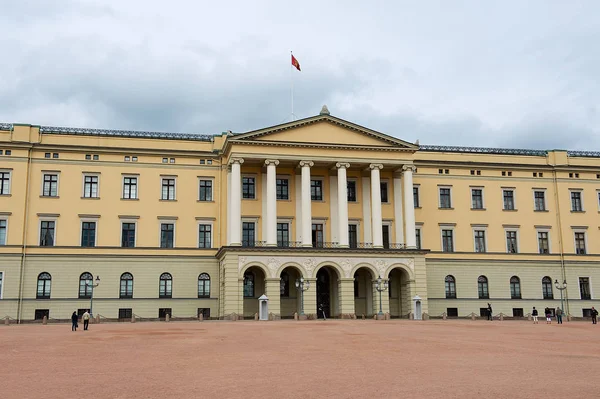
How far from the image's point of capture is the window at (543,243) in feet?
202

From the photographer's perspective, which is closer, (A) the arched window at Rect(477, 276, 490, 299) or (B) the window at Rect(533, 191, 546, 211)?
(A) the arched window at Rect(477, 276, 490, 299)

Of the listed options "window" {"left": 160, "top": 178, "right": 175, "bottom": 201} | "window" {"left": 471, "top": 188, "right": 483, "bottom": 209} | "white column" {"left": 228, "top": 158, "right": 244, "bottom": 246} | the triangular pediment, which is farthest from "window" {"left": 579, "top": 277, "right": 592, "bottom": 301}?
"window" {"left": 160, "top": 178, "right": 175, "bottom": 201}

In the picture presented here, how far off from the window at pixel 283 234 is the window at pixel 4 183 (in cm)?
2190

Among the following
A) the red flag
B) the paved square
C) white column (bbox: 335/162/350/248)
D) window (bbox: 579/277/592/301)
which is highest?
the red flag

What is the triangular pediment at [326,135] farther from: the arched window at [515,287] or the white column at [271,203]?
the arched window at [515,287]

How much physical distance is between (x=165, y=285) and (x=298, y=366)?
36201mm

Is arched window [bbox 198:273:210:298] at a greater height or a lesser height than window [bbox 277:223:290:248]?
lesser

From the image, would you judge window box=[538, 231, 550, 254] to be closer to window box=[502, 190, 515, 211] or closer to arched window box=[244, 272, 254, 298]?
window box=[502, 190, 515, 211]

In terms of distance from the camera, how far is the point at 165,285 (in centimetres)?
5409

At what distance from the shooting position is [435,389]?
15.2m

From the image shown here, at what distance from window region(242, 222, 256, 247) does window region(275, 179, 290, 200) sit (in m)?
3.34

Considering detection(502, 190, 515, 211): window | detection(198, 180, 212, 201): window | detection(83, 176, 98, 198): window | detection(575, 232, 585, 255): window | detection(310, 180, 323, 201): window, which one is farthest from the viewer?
detection(575, 232, 585, 255): window

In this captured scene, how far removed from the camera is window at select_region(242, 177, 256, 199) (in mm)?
55688

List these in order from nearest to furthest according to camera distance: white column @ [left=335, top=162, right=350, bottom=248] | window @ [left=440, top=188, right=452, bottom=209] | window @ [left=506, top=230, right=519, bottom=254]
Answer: white column @ [left=335, top=162, right=350, bottom=248] < window @ [left=440, top=188, right=452, bottom=209] < window @ [left=506, top=230, right=519, bottom=254]
